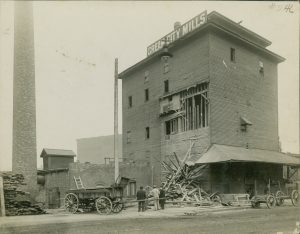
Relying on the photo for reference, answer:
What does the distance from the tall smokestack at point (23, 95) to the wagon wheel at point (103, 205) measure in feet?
16.1

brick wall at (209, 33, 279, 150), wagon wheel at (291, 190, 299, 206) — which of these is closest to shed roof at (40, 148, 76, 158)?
brick wall at (209, 33, 279, 150)

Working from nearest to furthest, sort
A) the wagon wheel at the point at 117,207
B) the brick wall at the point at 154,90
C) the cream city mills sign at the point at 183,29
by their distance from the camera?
the wagon wheel at the point at 117,207, the cream city mills sign at the point at 183,29, the brick wall at the point at 154,90

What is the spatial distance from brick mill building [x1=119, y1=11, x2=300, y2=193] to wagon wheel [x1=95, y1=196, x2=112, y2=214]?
8.74 meters

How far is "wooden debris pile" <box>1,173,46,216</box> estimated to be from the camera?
18.5 m

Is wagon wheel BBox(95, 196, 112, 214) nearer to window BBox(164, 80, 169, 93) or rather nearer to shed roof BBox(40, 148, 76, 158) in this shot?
window BBox(164, 80, 169, 93)

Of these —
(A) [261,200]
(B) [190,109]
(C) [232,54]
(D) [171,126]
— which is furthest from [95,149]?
(A) [261,200]

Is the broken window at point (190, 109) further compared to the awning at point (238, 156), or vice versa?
the broken window at point (190, 109)

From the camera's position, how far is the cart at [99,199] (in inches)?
753

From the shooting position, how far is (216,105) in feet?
92.7

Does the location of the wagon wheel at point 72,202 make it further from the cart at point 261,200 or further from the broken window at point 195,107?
the broken window at point 195,107

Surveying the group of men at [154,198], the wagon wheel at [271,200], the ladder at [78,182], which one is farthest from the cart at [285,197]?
the ladder at [78,182]

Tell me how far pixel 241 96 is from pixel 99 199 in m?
15.8

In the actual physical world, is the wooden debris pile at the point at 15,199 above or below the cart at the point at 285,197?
above

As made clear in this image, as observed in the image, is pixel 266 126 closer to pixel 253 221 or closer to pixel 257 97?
pixel 257 97
